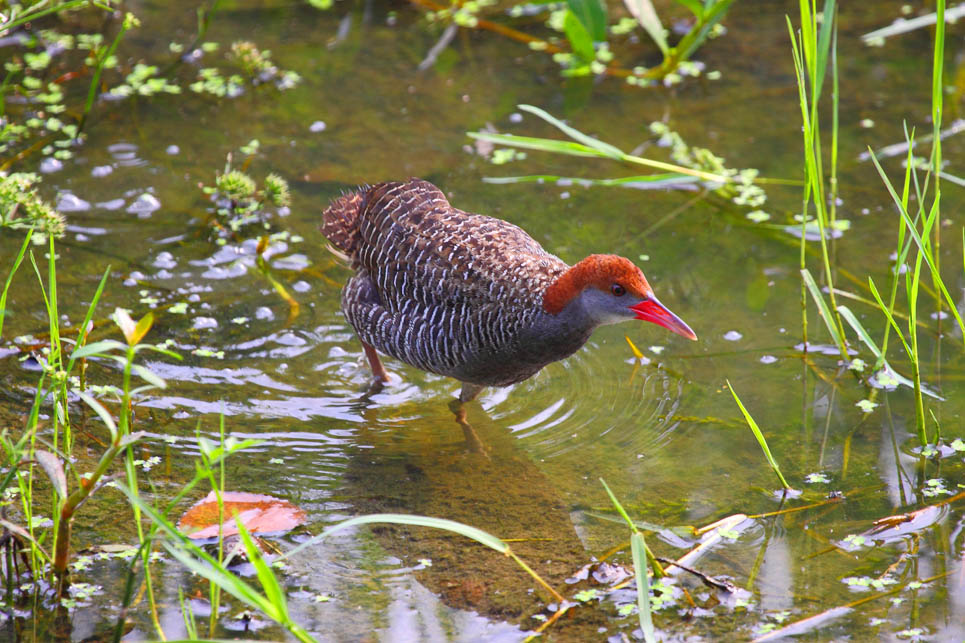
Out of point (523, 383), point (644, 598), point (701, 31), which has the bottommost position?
point (644, 598)

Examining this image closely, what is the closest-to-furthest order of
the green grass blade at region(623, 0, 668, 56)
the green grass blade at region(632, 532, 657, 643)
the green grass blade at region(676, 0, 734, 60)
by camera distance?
the green grass blade at region(632, 532, 657, 643), the green grass blade at region(676, 0, 734, 60), the green grass blade at region(623, 0, 668, 56)

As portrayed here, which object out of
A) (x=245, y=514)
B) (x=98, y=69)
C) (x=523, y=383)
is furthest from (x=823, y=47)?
(x=98, y=69)

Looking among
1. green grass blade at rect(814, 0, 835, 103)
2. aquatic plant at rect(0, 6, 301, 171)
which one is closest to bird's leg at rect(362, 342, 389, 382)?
green grass blade at rect(814, 0, 835, 103)

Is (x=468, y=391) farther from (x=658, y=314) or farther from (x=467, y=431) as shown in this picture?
(x=658, y=314)

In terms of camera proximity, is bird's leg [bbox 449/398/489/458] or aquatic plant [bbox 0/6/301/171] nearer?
bird's leg [bbox 449/398/489/458]

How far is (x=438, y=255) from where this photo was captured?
4.07 m

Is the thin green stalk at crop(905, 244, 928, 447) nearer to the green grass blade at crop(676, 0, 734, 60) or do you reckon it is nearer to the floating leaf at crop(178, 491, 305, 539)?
the floating leaf at crop(178, 491, 305, 539)

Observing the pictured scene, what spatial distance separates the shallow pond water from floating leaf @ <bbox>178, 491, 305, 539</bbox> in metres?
0.07

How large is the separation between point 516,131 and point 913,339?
3.20 metres

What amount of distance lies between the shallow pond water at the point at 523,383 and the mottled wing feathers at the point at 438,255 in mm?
561

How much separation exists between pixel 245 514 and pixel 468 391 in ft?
3.86

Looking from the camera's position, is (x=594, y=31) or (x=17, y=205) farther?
(x=594, y=31)

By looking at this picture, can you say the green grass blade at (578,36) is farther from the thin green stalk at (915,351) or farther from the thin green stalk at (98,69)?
the thin green stalk at (915,351)

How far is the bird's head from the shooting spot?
142 inches
